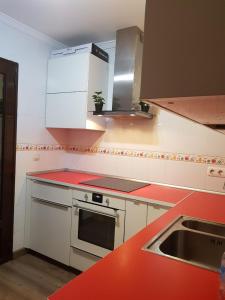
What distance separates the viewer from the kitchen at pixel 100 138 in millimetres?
2164

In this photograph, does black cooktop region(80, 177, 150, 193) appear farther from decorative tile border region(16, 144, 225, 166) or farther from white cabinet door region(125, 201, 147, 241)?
decorative tile border region(16, 144, 225, 166)

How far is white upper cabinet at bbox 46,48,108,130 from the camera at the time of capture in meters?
2.48

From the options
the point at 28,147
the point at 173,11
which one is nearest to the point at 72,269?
the point at 28,147

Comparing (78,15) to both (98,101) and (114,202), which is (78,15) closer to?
(98,101)

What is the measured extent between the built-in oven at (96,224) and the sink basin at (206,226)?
2.42 ft

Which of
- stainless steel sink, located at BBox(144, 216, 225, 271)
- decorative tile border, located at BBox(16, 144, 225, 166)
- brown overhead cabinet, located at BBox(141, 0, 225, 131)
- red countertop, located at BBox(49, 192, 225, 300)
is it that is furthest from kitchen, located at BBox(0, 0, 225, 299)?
brown overhead cabinet, located at BBox(141, 0, 225, 131)

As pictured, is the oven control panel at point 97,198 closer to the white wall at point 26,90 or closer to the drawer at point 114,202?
the drawer at point 114,202

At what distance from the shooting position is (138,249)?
3.16 ft

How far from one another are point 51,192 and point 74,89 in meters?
1.07

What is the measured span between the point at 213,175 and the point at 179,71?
1728 mm

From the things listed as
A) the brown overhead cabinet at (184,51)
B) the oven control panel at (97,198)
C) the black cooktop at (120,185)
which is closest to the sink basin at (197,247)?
the brown overhead cabinet at (184,51)

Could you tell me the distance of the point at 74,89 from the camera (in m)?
2.54

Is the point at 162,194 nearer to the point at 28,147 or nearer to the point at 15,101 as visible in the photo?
the point at 28,147

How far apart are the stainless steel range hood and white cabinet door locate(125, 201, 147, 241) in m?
0.84
